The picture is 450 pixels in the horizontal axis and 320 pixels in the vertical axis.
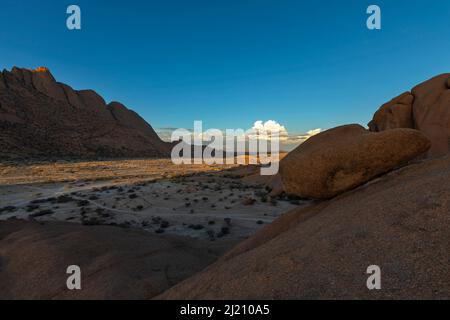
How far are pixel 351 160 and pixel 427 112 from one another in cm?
1926

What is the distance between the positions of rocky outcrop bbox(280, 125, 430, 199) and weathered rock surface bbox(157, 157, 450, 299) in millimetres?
1061

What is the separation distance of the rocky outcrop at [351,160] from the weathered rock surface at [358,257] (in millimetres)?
1061

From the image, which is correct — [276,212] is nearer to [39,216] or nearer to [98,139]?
[39,216]

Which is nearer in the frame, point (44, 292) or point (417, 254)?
point (417, 254)

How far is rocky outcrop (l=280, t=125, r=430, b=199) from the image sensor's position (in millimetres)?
5184

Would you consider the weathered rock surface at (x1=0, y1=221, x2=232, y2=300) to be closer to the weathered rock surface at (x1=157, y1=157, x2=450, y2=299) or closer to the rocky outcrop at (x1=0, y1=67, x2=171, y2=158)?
the weathered rock surface at (x1=157, y1=157, x2=450, y2=299)

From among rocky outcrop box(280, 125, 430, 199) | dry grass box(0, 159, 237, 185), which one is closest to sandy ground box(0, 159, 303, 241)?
rocky outcrop box(280, 125, 430, 199)

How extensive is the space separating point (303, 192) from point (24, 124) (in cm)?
7871

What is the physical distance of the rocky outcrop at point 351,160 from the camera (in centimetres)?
518

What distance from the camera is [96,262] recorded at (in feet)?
19.5

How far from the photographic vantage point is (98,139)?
248 feet

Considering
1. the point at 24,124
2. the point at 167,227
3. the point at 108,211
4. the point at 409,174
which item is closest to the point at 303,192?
the point at 409,174

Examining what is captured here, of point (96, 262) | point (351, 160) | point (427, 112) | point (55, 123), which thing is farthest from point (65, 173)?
point (55, 123)
